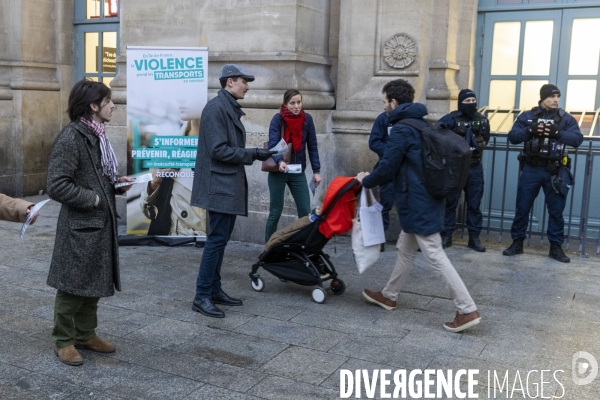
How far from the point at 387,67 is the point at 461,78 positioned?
1.18 metres

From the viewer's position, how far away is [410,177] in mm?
5215

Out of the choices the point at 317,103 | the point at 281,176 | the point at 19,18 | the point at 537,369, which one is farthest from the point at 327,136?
the point at 19,18

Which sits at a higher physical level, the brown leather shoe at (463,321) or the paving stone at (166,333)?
the brown leather shoe at (463,321)

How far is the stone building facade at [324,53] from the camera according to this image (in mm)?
8133

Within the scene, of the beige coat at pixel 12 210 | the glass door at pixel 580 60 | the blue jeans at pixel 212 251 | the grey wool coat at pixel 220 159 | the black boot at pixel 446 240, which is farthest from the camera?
the glass door at pixel 580 60

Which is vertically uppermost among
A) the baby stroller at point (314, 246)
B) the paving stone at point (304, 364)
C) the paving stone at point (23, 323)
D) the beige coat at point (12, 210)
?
the beige coat at point (12, 210)

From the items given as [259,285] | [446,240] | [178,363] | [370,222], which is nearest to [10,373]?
[178,363]

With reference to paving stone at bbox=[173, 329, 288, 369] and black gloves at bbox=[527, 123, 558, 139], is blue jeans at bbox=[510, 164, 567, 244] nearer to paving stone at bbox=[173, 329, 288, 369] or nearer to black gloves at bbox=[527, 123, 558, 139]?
black gloves at bbox=[527, 123, 558, 139]

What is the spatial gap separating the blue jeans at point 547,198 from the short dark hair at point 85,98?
5.00 metres

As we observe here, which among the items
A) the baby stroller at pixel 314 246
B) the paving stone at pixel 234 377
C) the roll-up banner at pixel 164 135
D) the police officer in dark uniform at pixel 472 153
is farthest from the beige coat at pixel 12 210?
the police officer in dark uniform at pixel 472 153

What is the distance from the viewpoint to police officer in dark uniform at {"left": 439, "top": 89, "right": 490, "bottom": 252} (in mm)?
7668

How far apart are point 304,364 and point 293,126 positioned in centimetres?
316

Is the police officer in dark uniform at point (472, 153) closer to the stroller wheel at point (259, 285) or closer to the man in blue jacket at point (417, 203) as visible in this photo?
the man in blue jacket at point (417, 203)

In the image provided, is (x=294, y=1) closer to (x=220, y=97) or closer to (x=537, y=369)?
(x=220, y=97)
